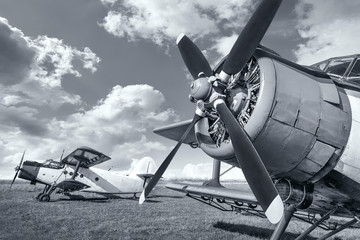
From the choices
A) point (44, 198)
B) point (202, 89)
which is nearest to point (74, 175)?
point (44, 198)

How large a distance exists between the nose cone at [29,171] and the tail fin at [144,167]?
8565 mm

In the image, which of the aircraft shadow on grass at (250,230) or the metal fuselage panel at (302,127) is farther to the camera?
the aircraft shadow on grass at (250,230)

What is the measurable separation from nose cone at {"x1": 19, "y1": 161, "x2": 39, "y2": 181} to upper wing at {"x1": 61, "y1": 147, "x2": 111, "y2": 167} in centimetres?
209

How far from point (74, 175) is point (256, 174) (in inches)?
680

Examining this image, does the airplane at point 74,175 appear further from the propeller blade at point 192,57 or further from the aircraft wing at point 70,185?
the propeller blade at point 192,57

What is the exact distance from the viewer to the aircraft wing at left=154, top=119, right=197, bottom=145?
5.19m

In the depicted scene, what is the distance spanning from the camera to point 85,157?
17828 mm

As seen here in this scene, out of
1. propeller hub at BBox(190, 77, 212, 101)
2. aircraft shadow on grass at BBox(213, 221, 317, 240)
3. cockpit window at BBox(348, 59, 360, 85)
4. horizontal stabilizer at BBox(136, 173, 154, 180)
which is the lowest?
aircraft shadow on grass at BBox(213, 221, 317, 240)

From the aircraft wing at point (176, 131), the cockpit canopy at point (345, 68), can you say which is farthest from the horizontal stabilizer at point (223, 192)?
the cockpit canopy at point (345, 68)

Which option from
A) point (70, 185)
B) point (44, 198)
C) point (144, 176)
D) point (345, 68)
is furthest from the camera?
point (144, 176)

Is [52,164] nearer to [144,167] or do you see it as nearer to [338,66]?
[144,167]

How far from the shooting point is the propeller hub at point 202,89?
11.1ft

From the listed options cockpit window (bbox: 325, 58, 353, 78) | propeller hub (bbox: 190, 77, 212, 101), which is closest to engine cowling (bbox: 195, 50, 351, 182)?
propeller hub (bbox: 190, 77, 212, 101)

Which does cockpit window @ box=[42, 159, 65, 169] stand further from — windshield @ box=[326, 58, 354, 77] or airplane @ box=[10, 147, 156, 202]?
windshield @ box=[326, 58, 354, 77]
